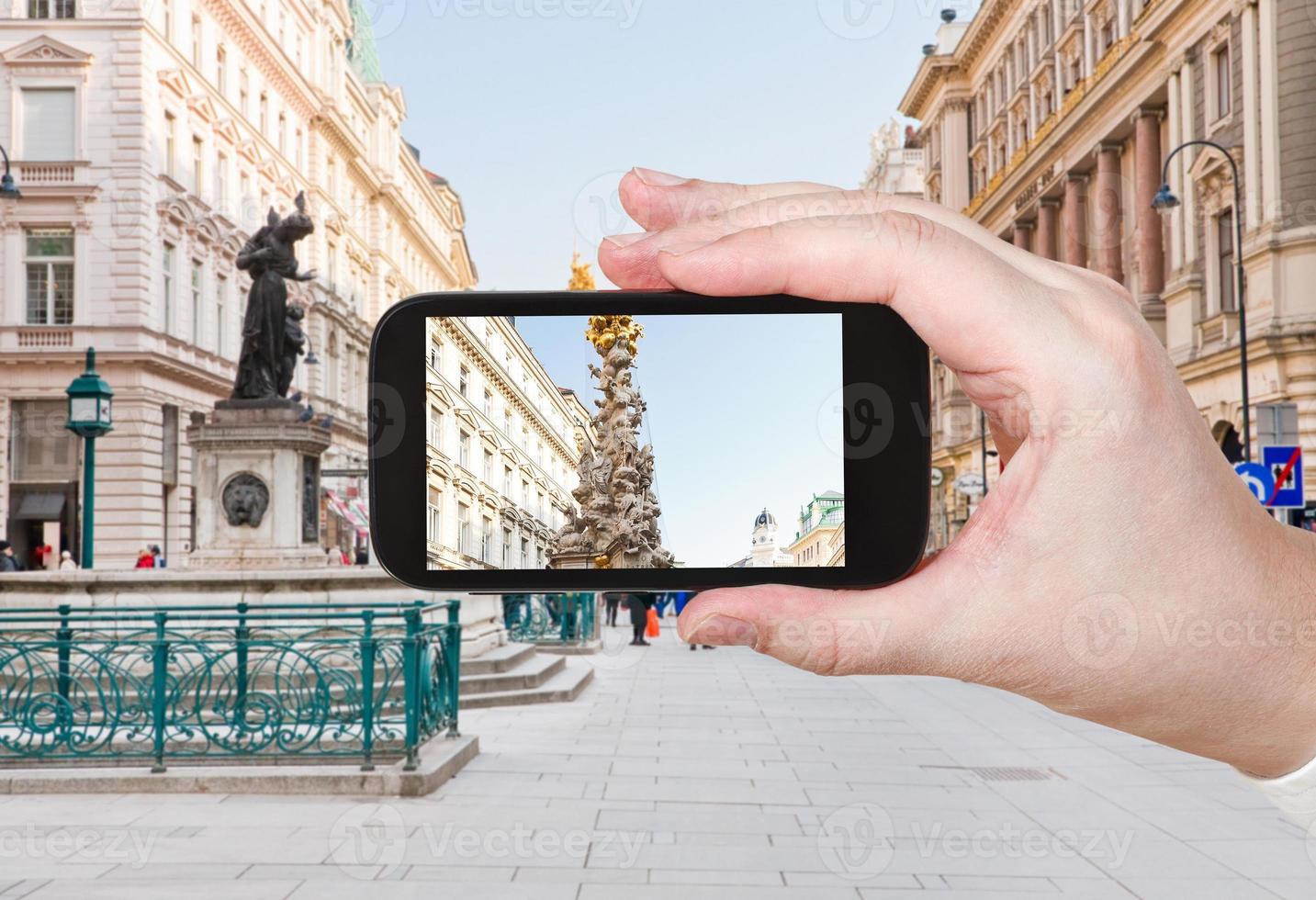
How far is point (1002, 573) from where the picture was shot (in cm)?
201

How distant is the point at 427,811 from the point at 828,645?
7.60m

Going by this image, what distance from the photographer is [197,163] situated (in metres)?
42.4

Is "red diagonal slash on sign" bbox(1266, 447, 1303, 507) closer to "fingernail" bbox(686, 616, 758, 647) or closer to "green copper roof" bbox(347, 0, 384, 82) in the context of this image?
"fingernail" bbox(686, 616, 758, 647)

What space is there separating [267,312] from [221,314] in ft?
92.9

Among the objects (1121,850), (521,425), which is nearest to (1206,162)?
(1121,850)

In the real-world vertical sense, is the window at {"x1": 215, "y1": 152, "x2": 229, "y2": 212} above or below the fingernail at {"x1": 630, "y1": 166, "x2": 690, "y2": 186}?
above

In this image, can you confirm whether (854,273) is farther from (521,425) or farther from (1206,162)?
(1206,162)

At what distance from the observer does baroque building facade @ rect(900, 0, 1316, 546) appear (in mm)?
28375

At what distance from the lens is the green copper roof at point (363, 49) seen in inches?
2813

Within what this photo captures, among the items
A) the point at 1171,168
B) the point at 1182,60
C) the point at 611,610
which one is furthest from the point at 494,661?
the point at 1171,168

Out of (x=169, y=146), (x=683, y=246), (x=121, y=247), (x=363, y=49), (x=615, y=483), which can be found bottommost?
(x=615, y=483)

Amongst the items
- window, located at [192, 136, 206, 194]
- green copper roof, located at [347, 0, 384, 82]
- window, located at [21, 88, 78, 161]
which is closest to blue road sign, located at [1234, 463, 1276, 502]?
window, located at [21, 88, 78, 161]

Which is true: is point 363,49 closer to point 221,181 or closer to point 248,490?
point 221,181

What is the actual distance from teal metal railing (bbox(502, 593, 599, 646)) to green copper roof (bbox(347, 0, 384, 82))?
51.7 meters
